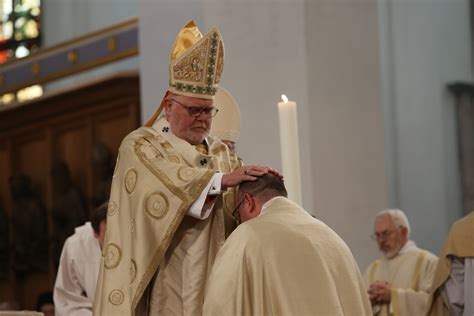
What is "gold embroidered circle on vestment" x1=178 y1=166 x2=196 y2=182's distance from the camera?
4647 millimetres

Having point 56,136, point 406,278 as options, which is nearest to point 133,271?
point 406,278

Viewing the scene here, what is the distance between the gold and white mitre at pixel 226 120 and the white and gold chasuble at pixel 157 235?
1127 mm

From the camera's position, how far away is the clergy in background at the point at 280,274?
4164 millimetres

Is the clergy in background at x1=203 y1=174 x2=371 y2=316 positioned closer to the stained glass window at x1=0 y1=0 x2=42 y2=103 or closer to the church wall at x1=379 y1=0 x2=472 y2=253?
the church wall at x1=379 y1=0 x2=472 y2=253

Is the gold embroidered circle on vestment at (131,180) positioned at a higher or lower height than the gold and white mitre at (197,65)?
lower

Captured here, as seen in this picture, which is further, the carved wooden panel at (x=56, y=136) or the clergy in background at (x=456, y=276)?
the carved wooden panel at (x=56, y=136)

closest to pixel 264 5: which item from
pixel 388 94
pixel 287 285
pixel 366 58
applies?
pixel 366 58

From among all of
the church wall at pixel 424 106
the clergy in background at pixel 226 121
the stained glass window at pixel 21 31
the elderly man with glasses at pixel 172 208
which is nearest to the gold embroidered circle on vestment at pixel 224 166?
the elderly man with glasses at pixel 172 208

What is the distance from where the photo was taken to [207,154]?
4922 mm

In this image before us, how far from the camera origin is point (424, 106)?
10969mm

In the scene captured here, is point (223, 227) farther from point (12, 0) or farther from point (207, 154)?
point (12, 0)

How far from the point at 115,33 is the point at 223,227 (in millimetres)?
7543

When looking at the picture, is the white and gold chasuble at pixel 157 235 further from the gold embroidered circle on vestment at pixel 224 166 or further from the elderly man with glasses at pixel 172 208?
the gold embroidered circle on vestment at pixel 224 166

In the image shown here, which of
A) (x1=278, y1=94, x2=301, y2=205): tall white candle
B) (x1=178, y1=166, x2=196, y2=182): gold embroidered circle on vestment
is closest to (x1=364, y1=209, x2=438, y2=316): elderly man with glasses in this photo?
(x1=278, y1=94, x2=301, y2=205): tall white candle
